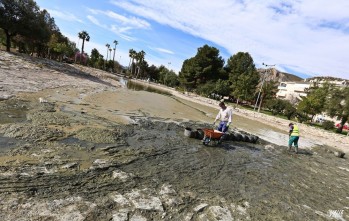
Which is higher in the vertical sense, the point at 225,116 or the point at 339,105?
the point at 339,105

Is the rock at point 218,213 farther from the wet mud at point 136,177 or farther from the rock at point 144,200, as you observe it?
the rock at point 144,200

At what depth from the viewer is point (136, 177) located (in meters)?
7.01

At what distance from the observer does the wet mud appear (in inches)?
206

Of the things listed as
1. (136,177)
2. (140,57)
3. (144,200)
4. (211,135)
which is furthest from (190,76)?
(144,200)

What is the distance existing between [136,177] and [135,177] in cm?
3

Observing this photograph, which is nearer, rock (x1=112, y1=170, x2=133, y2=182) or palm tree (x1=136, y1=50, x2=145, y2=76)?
rock (x1=112, y1=170, x2=133, y2=182)

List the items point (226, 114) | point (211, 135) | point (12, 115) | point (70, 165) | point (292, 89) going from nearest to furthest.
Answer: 1. point (70, 165)
2. point (12, 115)
3. point (211, 135)
4. point (226, 114)
5. point (292, 89)

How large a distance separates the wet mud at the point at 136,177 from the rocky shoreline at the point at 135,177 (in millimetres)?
25

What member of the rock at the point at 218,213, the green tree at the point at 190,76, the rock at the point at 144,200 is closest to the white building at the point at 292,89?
the green tree at the point at 190,76

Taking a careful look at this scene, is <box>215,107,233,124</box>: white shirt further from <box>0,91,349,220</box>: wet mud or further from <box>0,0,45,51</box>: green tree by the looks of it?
<box>0,0,45,51</box>: green tree

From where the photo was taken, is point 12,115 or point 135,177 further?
point 12,115

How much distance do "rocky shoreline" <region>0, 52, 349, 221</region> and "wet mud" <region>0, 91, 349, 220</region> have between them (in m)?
0.02

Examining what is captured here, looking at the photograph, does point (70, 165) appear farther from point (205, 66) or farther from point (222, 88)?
point (205, 66)

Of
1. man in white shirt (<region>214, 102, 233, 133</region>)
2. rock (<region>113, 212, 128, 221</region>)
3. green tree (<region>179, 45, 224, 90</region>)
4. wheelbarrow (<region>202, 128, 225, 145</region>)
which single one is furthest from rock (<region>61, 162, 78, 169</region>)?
green tree (<region>179, 45, 224, 90</region>)
